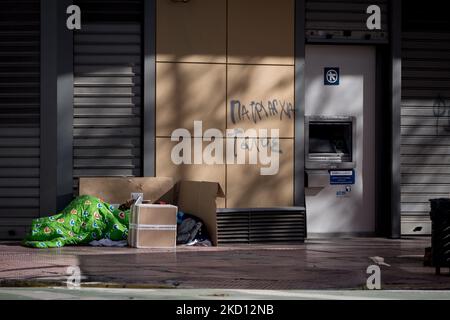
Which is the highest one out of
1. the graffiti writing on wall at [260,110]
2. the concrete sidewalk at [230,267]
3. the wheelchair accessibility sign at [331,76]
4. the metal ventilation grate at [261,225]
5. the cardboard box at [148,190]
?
the wheelchair accessibility sign at [331,76]

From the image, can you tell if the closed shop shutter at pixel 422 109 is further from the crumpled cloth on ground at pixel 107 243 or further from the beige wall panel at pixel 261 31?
the crumpled cloth on ground at pixel 107 243

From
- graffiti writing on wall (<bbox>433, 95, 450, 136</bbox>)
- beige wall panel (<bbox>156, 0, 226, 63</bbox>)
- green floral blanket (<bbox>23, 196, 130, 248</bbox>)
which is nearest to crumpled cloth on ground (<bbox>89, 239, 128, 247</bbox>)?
green floral blanket (<bbox>23, 196, 130, 248</bbox>)

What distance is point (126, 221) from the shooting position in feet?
44.8

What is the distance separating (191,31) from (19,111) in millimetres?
2755

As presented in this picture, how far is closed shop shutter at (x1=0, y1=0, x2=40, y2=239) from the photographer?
1407cm

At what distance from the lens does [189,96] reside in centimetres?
1423

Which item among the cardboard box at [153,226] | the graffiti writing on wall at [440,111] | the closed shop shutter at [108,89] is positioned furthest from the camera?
the graffiti writing on wall at [440,111]

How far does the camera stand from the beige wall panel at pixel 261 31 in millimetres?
14359

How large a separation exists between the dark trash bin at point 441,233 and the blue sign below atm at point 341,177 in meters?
4.31

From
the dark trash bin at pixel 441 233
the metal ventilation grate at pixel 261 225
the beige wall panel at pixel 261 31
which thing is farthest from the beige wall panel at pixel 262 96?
the dark trash bin at pixel 441 233

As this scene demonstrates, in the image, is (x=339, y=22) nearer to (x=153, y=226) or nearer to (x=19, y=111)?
(x=153, y=226)

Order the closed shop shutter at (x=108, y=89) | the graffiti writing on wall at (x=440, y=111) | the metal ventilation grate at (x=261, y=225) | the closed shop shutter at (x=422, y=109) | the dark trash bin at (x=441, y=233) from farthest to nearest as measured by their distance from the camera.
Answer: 1. the graffiti writing on wall at (x=440, y=111)
2. the closed shop shutter at (x=422, y=109)
3. the closed shop shutter at (x=108, y=89)
4. the metal ventilation grate at (x=261, y=225)
5. the dark trash bin at (x=441, y=233)

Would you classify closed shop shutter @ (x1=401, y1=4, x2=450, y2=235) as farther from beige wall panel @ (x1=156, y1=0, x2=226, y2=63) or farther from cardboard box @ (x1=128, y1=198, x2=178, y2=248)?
cardboard box @ (x1=128, y1=198, x2=178, y2=248)
